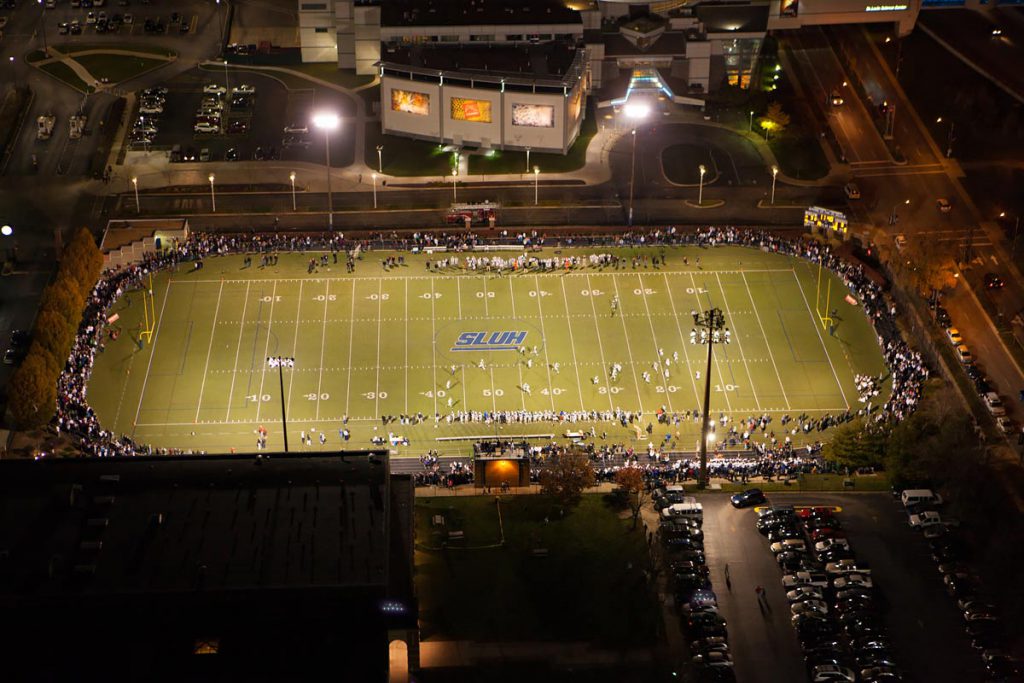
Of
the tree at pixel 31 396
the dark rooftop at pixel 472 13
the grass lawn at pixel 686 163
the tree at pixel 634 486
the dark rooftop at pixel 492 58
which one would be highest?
the dark rooftop at pixel 472 13

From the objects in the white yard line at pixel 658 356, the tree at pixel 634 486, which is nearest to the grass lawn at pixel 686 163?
the white yard line at pixel 658 356

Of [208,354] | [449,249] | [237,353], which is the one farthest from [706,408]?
[208,354]

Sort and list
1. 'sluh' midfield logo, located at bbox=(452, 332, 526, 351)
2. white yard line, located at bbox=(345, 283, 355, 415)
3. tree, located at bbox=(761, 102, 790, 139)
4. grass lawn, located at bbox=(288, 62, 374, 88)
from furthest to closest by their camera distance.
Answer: grass lawn, located at bbox=(288, 62, 374, 88) → tree, located at bbox=(761, 102, 790, 139) → 'sluh' midfield logo, located at bbox=(452, 332, 526, 351) → white yard line, located at bbox=(345, 283, 355, 415)

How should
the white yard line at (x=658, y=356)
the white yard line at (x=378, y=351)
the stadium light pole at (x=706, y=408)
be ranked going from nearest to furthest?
the stadium light pole at (x=706, y=408) < the white yard line at (x=378, y=351) < the white yard line at (x=658, y=356)

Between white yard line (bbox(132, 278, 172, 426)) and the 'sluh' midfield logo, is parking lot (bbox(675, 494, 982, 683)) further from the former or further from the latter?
white yard line (bbox(132, 278, 172, 426))

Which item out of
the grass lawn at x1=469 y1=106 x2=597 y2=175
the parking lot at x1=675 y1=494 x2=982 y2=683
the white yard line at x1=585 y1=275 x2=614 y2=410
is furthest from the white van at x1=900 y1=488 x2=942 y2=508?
the grass lawn at x1=469 y1=106 x2=597 y2=175

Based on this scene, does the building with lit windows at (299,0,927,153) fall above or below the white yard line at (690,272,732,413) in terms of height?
above

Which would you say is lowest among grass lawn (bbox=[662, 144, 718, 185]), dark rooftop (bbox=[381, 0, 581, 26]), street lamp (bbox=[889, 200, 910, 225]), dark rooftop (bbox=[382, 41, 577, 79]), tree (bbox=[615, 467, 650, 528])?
tree (bbox=[615, 467, 650, 528])

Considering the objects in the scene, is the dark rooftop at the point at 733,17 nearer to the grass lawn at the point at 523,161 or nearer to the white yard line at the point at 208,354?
the grass lawn at the point at 523,161
